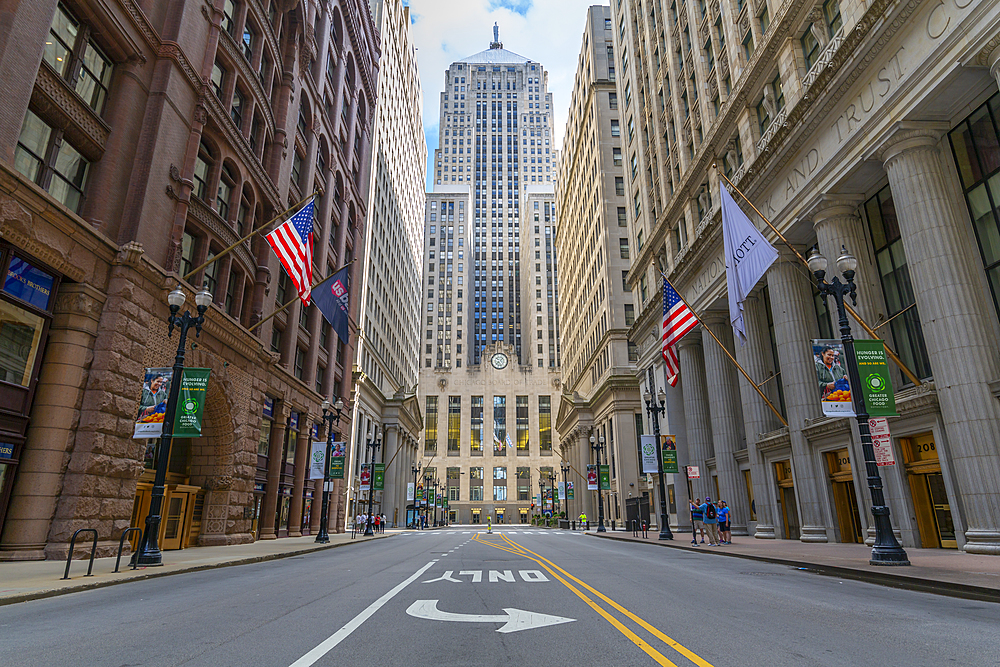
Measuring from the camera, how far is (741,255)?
2355cm

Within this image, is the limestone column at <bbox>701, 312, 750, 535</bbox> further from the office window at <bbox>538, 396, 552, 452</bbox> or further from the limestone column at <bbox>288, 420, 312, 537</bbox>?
the office window at <bbox>538, 396, 552, 452</bbox>

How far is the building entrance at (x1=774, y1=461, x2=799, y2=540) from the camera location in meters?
28.0

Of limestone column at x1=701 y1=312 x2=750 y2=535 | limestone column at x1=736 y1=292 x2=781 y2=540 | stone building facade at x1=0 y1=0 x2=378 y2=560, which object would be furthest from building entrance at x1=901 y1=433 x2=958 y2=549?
stone building facade at x1=0 y1=0 x2=378 y2=560

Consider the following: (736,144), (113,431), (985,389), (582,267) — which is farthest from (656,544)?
(582,267)

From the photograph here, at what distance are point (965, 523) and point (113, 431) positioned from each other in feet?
83.1

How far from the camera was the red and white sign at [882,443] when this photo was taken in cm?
1472

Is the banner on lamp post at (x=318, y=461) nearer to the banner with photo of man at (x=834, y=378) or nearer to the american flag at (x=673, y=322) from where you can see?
the american flag at (x=673, y=322)

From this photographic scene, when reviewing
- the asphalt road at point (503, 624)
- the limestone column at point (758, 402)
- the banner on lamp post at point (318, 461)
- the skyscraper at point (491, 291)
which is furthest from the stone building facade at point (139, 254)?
the skyscraper at point (491, 291)

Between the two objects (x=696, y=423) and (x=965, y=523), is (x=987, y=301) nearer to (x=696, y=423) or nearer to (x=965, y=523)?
(x=965, y=523)

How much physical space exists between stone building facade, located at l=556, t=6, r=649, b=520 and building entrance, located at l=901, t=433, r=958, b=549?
38.8 meters

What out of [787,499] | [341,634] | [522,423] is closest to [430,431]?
[522,423]

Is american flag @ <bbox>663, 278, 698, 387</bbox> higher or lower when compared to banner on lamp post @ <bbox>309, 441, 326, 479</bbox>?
higher

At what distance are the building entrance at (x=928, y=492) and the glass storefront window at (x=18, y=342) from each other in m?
26.8

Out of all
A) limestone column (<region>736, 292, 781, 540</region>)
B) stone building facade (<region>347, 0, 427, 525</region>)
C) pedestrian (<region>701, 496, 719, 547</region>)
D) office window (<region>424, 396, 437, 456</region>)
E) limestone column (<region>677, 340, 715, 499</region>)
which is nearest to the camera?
pedestrian (<region>701, 496, 719, 547</region>)
